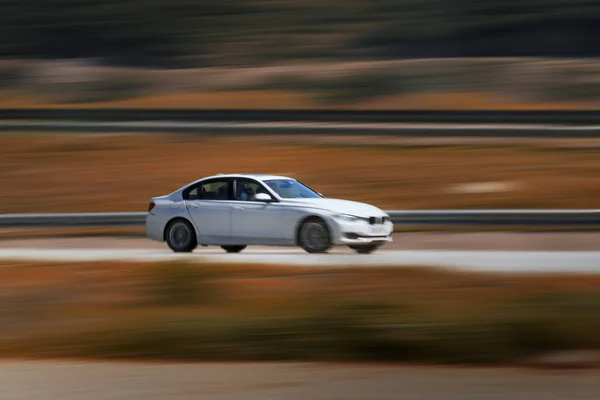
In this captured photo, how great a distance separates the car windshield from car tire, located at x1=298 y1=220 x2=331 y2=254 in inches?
28.2

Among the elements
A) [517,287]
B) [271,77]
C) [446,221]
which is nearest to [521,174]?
[446,221]

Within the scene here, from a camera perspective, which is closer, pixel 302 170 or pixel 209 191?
pixel 209 191

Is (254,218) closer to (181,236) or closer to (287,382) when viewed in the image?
(181,236)

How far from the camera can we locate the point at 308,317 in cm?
901

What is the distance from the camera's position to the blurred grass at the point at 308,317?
8.58 metres

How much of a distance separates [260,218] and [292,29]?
3633 cm

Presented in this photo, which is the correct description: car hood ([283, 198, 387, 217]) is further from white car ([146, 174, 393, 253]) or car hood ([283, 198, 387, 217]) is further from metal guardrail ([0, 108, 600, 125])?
metal guardrail ([0, 108, 600, 125])

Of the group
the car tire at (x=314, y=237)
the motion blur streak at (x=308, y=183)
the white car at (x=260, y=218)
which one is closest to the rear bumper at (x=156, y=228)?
the white car at (x=260, y=218)

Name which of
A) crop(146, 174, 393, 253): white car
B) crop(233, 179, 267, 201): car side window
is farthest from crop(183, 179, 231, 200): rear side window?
crop(233, 179, 267, 201): car side window

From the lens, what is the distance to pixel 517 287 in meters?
10.2

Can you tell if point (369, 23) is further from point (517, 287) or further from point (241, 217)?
point (517, 287)

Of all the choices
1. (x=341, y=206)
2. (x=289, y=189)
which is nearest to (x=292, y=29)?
(x=289, y=189)

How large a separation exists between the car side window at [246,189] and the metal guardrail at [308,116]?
13255 millimetres

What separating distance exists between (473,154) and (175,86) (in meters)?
17.8
